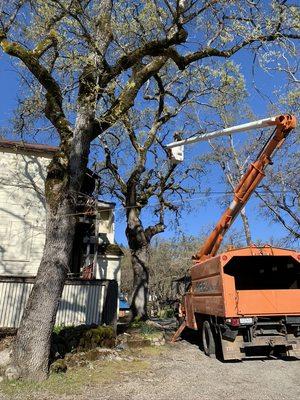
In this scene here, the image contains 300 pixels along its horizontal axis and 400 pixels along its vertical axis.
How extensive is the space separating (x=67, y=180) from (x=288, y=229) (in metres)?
20.8

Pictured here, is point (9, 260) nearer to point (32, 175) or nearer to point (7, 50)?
point (32, 175)

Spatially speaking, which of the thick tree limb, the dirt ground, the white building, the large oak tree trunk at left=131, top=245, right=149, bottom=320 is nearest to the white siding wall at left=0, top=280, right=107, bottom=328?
the white building

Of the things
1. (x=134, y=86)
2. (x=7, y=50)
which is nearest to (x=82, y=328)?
(x=134, y=86)

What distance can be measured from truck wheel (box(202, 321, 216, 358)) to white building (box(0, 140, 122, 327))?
13.8 feet

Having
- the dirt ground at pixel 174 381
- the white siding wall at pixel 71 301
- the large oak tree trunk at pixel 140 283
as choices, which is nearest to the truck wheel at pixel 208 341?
the dirt ground at pixel 174 381

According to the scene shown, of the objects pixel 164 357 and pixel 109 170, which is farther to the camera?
pixel 109 170

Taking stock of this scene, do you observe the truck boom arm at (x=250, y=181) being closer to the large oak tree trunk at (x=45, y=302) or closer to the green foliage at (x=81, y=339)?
the green foliage at (x=81, y=339)

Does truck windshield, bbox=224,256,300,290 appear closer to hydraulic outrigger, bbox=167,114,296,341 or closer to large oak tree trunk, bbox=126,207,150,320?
hydraulic outrigger, bbox=167,114,296,341

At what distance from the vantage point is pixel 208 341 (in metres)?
12.1

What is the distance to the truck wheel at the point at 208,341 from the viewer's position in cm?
1168

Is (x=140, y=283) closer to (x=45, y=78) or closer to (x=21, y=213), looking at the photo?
(x=21, y=213)

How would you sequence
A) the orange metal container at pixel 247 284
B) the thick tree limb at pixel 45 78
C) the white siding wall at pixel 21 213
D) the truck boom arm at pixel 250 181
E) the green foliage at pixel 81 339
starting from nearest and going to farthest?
the thick tree limb at pixel 45 78
the green foliage at pixel 81 339
the orange metal container at pixel 247 284
the truck boom arm at pixel 250 181
the white siding wall at pixel 21 213

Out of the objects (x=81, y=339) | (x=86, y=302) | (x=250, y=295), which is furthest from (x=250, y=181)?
(x=86, y=302)

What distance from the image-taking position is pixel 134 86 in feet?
33.6
